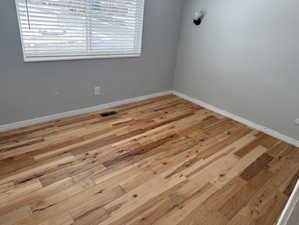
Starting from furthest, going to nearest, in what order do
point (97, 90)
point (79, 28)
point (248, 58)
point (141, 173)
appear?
1. point (97, 90)
2. point (248, 58)
3. point (79, 28)
4. point (141, 173)

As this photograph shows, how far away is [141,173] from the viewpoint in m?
1.98

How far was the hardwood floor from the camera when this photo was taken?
1.58m

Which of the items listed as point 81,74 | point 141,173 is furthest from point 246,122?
point 81,74

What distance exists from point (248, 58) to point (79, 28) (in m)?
2.34

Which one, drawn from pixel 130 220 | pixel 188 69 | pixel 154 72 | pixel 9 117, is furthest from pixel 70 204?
pixel 188 69

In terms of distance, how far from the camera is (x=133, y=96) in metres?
3.54

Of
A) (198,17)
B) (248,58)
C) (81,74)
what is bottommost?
(81,74)

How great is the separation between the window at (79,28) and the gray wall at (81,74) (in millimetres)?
111

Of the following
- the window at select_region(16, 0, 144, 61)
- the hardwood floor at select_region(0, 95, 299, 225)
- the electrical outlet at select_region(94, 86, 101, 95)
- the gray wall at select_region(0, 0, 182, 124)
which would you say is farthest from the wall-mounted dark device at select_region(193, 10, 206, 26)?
the electrical outlet at select_region(94, 86, 101, 95)

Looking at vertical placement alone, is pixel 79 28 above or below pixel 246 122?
above

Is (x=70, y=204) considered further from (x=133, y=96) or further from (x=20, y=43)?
(x=133, y=96)

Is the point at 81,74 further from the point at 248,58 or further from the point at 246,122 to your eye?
the point at 246,122

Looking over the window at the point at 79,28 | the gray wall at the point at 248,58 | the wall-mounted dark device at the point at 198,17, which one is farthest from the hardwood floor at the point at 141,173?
the wall-mounted dark device at the point at 198,17

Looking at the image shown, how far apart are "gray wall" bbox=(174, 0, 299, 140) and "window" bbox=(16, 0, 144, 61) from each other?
1.09 m
